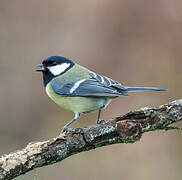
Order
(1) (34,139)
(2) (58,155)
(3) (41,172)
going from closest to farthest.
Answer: (2) (58,155) → (3) (41,172) → (1) (34,139)

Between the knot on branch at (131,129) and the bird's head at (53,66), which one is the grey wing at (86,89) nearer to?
the bird's head at (53,66)

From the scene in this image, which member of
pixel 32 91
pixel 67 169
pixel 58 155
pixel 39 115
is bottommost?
pixel 67 169

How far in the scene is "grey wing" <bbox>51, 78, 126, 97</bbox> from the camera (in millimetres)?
2823

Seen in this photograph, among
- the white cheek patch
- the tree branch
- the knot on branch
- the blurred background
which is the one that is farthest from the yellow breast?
the blurred background

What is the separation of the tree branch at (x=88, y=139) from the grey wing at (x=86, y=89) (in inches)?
23.3

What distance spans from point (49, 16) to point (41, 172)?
8.61 ft

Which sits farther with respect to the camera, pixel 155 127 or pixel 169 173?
pixel 169 173

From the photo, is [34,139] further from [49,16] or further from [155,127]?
[155,127]

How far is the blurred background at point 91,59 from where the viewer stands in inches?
185

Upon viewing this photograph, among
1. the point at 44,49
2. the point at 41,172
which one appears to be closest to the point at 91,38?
the point at 44,49

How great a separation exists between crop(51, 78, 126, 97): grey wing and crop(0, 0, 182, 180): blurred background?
186 cm

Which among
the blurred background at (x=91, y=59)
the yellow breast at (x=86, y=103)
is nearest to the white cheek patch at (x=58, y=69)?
the yellow breast at (x=86, y=103)

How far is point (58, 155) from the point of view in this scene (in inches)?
83.5

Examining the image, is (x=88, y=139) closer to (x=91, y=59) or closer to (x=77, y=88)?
(x=77, y=88)
